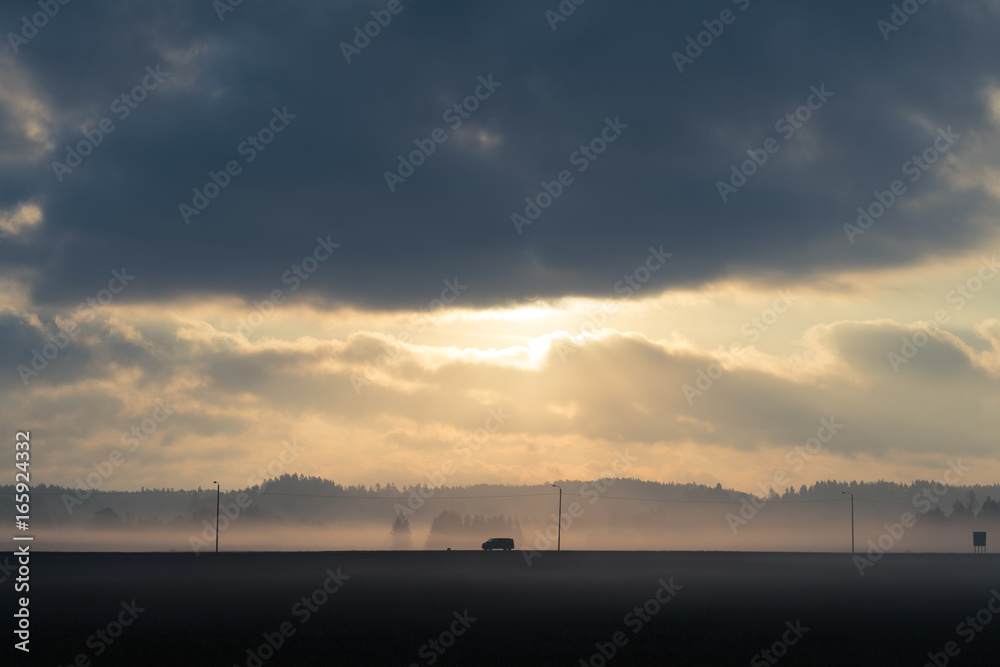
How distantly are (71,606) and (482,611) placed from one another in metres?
23.8

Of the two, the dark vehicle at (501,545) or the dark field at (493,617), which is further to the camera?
the dark vehicle at (501,545)

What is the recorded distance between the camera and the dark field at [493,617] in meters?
36.2

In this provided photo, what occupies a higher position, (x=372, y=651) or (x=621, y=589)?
(x=621, y=589)

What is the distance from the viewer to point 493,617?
49312 mm

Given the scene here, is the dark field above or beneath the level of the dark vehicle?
beneath

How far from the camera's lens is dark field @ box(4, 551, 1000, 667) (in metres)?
36.2

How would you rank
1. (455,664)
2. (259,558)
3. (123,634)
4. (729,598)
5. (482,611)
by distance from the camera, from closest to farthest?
(455,664), (123,634), (482,611), (729,598), (259,558)

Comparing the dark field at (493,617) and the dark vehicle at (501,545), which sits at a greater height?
the dark vehicle at (501,545)

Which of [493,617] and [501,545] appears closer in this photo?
[493,617]

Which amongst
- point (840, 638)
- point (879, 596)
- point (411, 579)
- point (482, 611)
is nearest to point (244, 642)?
point (482, 611)

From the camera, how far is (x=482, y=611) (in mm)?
52562

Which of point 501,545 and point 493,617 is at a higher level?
point 501,545

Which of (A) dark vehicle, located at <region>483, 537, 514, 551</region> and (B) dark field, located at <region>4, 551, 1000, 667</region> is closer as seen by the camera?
(B) dark field, located at <region>4, 551, 1000, 667</region>

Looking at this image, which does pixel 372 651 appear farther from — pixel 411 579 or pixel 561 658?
pixel 411 579
